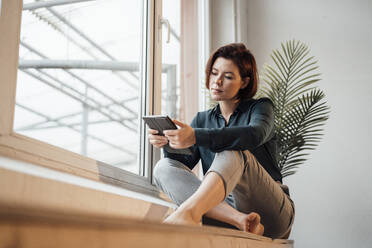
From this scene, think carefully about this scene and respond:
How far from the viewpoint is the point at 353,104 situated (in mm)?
2922

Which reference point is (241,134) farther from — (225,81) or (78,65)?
(78,65)

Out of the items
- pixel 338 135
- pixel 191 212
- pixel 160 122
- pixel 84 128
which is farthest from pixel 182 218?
pixel 338 135

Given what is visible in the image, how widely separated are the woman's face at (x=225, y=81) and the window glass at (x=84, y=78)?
49cm

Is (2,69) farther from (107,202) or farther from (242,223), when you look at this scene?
(242,223)

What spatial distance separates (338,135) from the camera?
9.53ft

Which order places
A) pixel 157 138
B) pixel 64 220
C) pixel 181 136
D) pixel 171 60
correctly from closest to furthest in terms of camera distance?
1. pixel 64 220
2. pixel 181 136
3. pixel 157 138
4. pixel 171 60

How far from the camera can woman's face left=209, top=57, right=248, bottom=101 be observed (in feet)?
6.07

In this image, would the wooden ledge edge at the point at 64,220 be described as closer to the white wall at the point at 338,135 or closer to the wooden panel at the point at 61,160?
the wooden panel at the point at 61,160

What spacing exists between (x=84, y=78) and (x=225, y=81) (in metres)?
0.59

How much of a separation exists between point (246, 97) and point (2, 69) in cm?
105

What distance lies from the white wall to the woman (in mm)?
1158

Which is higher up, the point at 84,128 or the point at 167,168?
the point at 84,128

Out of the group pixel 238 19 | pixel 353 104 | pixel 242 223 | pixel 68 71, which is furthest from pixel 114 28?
pixel 353 104

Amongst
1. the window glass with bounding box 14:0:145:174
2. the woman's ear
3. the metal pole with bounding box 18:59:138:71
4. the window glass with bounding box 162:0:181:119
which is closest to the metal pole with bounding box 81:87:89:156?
the window glass with bounding box 14:0:145:174
